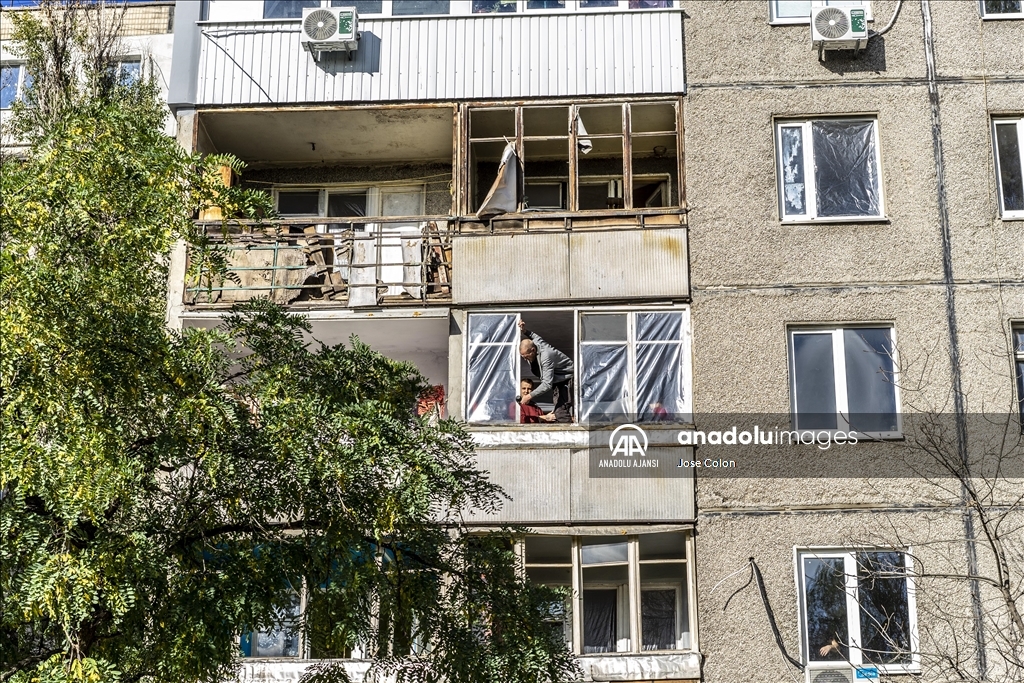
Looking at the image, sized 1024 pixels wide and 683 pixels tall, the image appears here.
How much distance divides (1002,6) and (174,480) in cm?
1167

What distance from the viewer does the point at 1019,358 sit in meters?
15.4

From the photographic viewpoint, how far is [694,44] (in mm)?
16781

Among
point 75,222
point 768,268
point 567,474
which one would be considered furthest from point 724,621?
point 75,222

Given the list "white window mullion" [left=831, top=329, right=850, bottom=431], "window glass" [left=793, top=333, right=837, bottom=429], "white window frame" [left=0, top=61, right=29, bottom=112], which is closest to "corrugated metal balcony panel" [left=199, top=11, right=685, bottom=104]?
"white window frame" [left=0, top=61, right=29, bottom=112]

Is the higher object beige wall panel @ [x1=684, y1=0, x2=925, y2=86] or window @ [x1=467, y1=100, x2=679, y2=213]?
beige wall panel @ [x1=684, y1=0, x2=925, y2=86]

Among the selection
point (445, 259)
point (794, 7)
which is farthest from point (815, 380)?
point (794, 7)

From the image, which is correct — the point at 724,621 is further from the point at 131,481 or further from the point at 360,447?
the point at 131,481

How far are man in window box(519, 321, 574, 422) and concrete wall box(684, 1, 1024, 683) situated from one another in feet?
4.76

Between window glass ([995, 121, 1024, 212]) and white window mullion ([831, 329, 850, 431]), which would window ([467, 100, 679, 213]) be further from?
window glass ([995, 121, 1024, 212])

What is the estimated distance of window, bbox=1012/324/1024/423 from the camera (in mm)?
15113

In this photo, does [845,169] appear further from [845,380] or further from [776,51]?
[845,380]

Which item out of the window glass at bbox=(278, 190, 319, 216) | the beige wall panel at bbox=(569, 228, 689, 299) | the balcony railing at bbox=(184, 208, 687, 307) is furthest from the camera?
the window glass at bbox=(278, 190, 319, 216)

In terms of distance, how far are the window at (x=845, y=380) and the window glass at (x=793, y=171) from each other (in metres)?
1.54

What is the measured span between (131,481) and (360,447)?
5.67 ft
